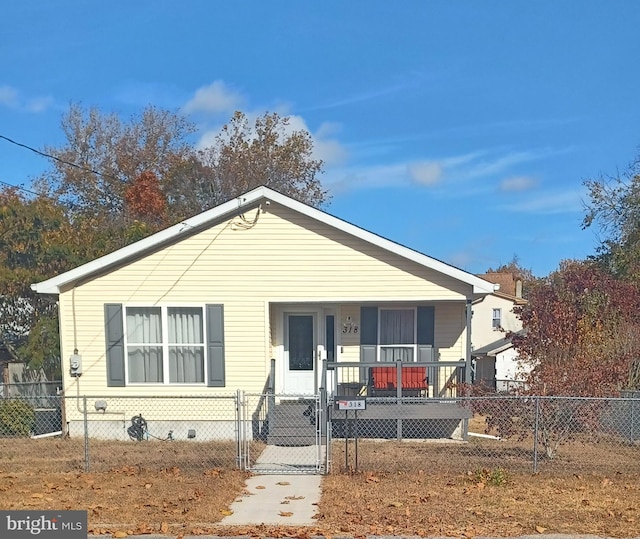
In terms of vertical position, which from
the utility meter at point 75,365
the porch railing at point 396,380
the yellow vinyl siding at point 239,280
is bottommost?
the porch railing at point 396,380

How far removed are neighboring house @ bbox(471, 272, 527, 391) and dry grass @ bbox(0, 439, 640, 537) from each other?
928 cm

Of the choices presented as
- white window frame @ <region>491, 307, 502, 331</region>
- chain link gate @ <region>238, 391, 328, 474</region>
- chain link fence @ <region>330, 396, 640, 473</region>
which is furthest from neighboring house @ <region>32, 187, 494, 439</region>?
white window frame @ <region>491, 307, 502, 331</region>

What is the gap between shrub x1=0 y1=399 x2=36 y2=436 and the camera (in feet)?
38.7

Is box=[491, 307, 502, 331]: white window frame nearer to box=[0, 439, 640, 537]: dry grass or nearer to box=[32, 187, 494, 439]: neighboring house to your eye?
box=[32, 187, 494, 439]: neighboring house

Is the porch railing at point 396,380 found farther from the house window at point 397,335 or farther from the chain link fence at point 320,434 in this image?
the house window at point 397,335

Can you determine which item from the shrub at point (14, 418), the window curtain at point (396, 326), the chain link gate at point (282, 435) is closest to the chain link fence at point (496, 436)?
the chain link gate at point (282, 435)

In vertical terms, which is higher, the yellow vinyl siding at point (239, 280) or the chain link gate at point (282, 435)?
the yellow vinyl siding at point (239, 280)

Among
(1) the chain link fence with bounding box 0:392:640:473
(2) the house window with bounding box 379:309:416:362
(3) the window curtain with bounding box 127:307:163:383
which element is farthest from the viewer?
(2) the house window with bounding box 379:309:416:362

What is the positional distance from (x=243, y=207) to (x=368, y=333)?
12.7ft

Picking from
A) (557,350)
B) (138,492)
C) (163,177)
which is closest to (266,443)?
(138,492)

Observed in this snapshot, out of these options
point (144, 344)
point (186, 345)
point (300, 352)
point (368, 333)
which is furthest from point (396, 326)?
point (144, 344)

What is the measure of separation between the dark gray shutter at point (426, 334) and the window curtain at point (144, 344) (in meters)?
5.49

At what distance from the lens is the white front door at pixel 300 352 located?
12.7m

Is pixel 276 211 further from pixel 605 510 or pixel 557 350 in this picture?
pixel 605 510
